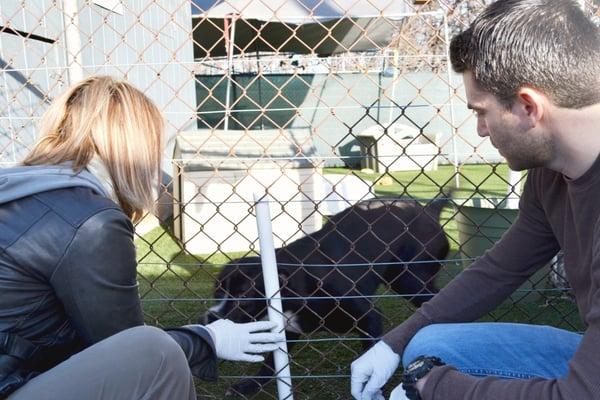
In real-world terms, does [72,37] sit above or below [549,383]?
above

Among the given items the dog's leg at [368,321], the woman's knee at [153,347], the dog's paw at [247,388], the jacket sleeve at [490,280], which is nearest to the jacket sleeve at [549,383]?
the jacket sleeve at [490,280]

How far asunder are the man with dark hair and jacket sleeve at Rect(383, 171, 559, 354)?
0.04ft

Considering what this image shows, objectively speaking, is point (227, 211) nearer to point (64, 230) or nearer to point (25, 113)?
point (25, 113)

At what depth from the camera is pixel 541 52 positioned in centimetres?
131

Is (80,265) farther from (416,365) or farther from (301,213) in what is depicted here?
(301,213)

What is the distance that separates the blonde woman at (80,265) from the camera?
56.6 inches

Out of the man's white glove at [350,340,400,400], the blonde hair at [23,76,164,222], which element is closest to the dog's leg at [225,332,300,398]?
the man's white glove at [350,340,400,400]

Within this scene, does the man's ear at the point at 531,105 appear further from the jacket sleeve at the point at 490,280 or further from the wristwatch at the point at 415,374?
the wristwatch at the point at 415,374

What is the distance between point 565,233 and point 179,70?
8.06 metres

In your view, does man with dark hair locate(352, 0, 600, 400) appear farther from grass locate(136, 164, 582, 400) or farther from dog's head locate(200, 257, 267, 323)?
dog's head locate(200, 257, 267, 323)

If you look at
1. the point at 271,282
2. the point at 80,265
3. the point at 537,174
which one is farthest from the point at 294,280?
the point at 80,265

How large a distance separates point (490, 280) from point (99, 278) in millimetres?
1101

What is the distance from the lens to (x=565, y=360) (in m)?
1.62

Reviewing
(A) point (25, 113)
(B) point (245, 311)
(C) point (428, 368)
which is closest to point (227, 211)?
(A) point (25, 113)
